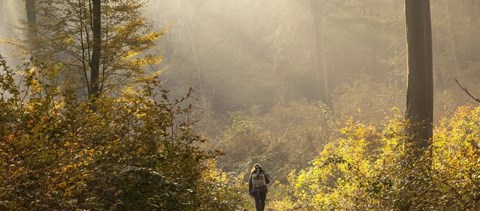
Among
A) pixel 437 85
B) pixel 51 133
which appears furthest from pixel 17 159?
pixel 437 85

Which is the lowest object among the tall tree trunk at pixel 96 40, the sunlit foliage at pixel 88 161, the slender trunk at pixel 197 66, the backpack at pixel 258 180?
the sunlit foliage at pixel 88 161

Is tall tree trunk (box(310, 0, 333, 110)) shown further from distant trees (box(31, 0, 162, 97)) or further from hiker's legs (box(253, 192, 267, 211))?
hiker's legs (box(253, 192, 267, 211))

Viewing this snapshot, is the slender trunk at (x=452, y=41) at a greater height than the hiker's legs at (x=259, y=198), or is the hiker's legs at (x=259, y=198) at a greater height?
the slender trunk at (x=452, y=41)

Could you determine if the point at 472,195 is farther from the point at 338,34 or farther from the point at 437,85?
the point at 338,34

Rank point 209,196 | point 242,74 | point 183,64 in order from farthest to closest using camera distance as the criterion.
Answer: point 183,64 < point 242,74 < point 209,196

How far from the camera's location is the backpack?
12547 mm

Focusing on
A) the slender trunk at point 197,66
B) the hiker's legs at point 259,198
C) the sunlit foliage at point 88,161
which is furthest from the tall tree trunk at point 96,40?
the slender trunk at point 197,66

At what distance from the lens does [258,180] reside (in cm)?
1261

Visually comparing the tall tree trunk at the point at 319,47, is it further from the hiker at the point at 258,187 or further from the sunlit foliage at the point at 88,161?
the sunlit foliage at the point at 88,161

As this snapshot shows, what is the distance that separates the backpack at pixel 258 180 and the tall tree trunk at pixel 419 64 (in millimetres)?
3810

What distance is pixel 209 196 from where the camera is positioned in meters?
9.16

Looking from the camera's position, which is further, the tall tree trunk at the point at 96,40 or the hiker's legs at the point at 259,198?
the tall tree trunk at the point at 96,40

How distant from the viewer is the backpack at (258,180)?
12.5 metres

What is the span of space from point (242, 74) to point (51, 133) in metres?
38.6
